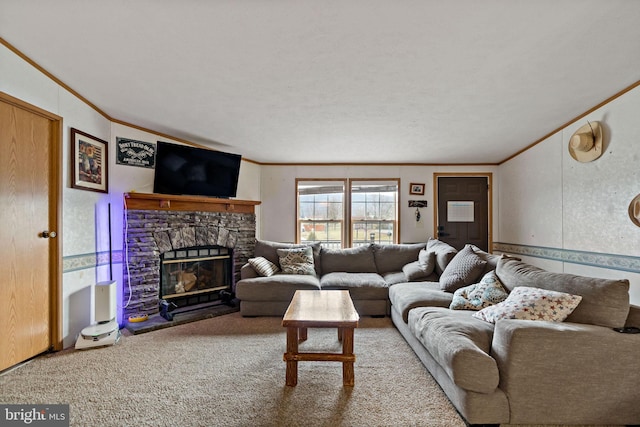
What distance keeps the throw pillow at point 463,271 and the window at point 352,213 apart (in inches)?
84.2

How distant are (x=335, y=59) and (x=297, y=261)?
2.76 meters

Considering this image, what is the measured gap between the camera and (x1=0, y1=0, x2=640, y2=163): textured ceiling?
1670 mm

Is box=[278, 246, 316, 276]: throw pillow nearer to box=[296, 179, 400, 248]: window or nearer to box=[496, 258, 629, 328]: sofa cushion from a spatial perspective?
box=[296, 179, 400, 248]: window

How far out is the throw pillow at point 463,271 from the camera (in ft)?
9.71

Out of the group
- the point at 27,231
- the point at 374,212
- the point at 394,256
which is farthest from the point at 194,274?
the point at 374,212

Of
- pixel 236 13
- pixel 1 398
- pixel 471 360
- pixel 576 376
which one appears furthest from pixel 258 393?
pixel 236 13

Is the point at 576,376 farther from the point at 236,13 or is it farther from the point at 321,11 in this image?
the point at 236,13

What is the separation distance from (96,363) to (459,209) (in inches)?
210

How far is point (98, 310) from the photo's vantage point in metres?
2.83

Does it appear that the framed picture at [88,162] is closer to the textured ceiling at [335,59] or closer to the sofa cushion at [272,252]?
the textured ceiling at [335,59]

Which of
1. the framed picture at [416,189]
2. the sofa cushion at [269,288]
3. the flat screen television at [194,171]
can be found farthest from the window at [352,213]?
the sofa cushion at [269,288]

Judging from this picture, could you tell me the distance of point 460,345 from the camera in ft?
5.68

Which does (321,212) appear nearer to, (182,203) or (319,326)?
(182,203)

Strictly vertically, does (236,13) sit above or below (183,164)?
above
